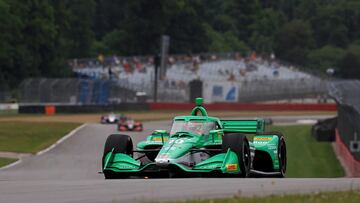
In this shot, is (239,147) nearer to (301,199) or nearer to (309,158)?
(301,199)

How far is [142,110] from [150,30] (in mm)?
42486

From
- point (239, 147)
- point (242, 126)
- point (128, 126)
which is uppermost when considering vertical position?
point (242, 126)

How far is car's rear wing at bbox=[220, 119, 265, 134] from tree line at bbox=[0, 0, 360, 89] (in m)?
61.6

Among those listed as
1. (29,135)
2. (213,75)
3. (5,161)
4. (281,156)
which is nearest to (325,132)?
(29,135)

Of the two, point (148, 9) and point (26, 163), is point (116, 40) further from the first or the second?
point (26, 163)

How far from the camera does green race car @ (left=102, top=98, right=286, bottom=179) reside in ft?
57.6

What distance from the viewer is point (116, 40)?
4621 inches

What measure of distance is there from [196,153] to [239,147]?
3.04 feet

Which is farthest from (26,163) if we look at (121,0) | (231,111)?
(121,0)

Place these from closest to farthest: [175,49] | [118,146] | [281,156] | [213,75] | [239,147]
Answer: [239,147]
[118,146]
[281,156]
[213,75]
[175,49]

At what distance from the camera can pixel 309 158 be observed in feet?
117

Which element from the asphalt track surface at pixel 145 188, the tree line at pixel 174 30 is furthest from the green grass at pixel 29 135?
the tree line at pixel 174 30

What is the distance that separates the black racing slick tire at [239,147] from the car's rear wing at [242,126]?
263 cm

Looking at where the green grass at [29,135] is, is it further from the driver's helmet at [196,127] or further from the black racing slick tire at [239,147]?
the black racing slick tire at [239,147]
